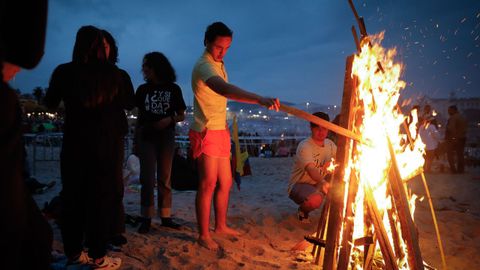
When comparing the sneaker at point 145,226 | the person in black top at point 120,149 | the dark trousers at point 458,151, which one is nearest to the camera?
the person in black top at point 120,149

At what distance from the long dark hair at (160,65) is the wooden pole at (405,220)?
2525mm

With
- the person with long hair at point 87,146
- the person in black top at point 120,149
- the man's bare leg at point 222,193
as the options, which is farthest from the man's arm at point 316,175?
the person with long hair at point 87,146

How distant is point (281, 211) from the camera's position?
16.6ft

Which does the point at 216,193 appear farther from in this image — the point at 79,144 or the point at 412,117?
the point at 412,117

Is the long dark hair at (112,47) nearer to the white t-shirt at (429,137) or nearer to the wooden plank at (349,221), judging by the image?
the wooden plank at (349,221)

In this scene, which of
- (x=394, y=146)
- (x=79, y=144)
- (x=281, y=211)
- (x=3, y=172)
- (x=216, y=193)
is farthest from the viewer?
(x=281, y=211)

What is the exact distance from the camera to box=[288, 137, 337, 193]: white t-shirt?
4.18 meters

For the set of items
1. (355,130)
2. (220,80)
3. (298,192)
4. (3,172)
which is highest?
(220,80)

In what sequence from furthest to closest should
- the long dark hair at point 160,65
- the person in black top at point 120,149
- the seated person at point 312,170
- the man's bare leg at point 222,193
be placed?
the seated person at point 312,170 → the long dark hair at point 160,65 → the man's bare leg at point 222,193 → the person in black top at point 120,149

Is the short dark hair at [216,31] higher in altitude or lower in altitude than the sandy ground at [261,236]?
higher

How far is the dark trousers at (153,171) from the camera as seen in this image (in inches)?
154

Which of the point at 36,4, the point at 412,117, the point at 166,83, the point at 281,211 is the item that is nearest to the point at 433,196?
the point at 281,211

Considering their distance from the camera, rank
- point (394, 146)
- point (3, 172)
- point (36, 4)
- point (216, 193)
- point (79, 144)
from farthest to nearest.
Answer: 1. point (216, 193)
2. point (394, 146)
3. point (79, 144)
4. point (36, 4)
5. point (3, 172)

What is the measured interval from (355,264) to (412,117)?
1317 millimetres
